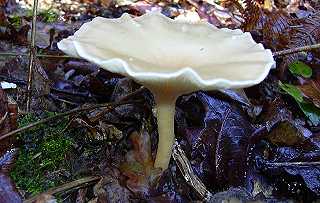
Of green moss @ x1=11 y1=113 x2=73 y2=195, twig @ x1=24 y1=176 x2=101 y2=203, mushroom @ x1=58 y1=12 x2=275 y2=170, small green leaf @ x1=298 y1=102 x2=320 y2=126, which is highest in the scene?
mushroom @ x1=58 y1=12 x2=275 y2=170

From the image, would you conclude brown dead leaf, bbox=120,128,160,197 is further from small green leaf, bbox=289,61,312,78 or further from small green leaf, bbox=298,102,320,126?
small green leaf, bbox=289,61,312,78

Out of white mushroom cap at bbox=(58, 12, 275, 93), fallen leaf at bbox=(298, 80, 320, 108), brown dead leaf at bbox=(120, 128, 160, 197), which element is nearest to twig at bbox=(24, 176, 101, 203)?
brown dead leaf at bbox=(120, 128, 160, 197)

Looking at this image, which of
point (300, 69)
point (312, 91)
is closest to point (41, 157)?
point (312, 91)

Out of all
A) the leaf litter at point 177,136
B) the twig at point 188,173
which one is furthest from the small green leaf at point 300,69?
the twig at point 188,173

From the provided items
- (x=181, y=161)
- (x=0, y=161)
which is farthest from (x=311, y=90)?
(x=0, y=161)

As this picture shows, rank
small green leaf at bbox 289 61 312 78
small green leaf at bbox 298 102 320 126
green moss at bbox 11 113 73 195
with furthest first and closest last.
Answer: small green leaf at bbox 289 61 312 78, small green leaf at bbox 298 102 320 126, green moss at bbox 11 113 73 195
